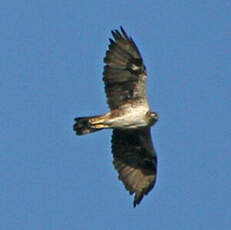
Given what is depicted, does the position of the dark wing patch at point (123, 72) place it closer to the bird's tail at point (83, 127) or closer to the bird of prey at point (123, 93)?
the bird of prey at point (123, 93)

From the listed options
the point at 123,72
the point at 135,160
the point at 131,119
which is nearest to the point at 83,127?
the point at 131,119

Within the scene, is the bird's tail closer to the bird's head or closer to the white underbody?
the white underbody

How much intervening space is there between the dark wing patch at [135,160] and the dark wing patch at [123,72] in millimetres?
943

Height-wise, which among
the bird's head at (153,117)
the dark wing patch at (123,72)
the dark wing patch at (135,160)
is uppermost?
the dark wing patch at (123,72)

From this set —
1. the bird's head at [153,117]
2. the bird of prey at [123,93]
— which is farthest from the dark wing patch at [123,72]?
the bird's head at [153,117]

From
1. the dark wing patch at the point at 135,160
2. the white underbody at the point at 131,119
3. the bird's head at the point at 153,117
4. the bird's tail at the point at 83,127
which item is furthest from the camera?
the dark wing patch at the point at 135,160

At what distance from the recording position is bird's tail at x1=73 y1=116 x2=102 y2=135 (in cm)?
2375

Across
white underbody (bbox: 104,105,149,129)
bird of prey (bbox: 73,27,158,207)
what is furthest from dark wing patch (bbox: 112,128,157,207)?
white underbody (bbox: 104,105,149,129)

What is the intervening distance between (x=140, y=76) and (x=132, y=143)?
1.75 m

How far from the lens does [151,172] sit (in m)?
24.9

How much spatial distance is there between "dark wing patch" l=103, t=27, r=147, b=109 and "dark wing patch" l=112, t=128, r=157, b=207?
0.94 meters

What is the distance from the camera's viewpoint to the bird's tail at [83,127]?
23.8m

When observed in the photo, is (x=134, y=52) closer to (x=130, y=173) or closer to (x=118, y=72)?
(x=118, y=72)

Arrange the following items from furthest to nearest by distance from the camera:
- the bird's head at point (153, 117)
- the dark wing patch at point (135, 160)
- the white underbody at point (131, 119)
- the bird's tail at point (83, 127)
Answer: the dark wing patch at point (135, 160) < the bird's tail at point (83, 127) < the white underbody at point (131, 119) < the bird's head at point (153, 117)
